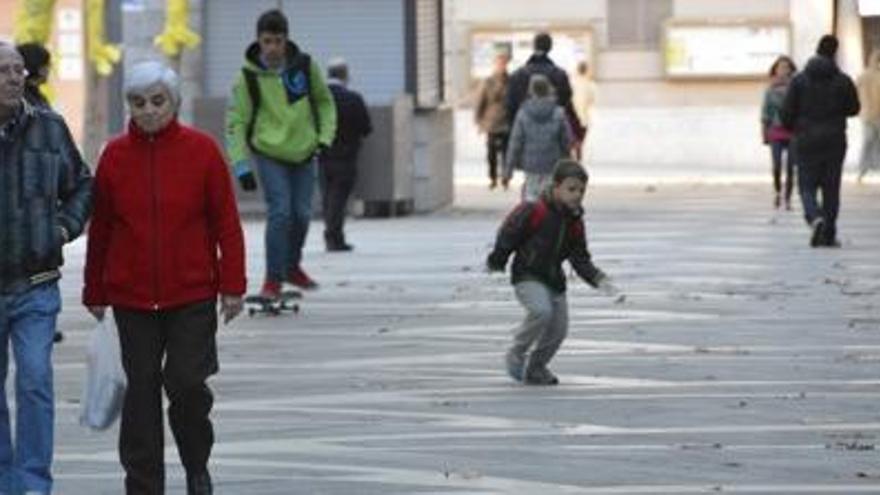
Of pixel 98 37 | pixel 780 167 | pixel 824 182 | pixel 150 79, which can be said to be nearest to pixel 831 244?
pixel 824 182

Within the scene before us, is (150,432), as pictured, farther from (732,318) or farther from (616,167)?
(616,167)

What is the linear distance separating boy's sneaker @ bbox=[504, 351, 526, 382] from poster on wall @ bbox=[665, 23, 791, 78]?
2708 cm

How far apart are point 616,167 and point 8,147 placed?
104ft

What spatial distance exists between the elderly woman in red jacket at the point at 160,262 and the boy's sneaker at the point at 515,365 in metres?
4.24

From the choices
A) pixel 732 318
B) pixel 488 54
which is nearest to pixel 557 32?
pixel 488 54

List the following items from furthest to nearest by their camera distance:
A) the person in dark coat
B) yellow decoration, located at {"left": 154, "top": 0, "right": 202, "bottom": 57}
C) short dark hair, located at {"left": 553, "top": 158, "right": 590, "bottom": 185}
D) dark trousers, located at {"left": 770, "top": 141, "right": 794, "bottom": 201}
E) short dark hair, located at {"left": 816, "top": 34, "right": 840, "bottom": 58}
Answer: dark trousers, located at {"left": 770, "top": 141, "right": 794, "bottom": 201} < the person in dark coat < yellow decoration, located at {"left": 154, "top": 0, "right": 202, "bottom": 57} < short dark hair, located at {"left": 816, "top": 34, "right": 840, "bottom": 58} < short dark hair, located at {"left": 553, "top": 158, "right": 590, "bottom": 185}

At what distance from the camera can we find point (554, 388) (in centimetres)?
1331

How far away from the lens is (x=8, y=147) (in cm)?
928

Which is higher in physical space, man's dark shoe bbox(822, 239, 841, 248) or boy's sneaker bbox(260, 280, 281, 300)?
boy's sneaker bbox(260, 280, 281, 300)

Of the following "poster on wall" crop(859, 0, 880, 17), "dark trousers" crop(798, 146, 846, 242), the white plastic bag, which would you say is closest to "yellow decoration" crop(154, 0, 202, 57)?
"dark trousers" crop(798, 146, 846, 242)

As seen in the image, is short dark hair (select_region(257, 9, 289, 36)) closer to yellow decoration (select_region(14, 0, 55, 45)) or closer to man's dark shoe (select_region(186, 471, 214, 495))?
man's dark shoe (select_region(186, 471, 214, 495))

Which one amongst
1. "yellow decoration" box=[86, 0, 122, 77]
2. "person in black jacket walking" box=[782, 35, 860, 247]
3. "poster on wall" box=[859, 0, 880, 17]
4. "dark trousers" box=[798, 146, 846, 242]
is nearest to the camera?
"dark trousers" box=[798, 146, 846, 242]

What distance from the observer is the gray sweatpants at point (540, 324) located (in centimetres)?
1345

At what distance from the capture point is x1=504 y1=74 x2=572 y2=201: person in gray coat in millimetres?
23781
